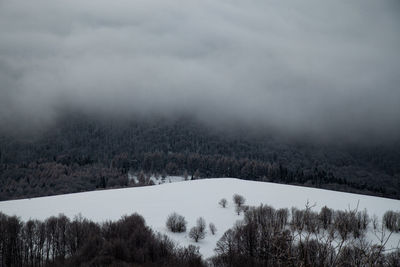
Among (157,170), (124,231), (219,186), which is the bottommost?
(157,170)

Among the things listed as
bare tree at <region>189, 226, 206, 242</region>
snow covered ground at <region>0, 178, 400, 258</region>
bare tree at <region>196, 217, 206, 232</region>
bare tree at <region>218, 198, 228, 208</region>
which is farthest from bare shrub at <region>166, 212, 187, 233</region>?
bare tree at <region>218, 198, 228, 208</region>

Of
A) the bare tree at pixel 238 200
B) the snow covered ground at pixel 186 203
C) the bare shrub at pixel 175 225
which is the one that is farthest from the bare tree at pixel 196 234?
the bare tree at pixel 238 200

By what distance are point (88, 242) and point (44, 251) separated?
42.5 feet

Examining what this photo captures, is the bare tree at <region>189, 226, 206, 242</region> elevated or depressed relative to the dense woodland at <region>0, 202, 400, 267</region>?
depressed

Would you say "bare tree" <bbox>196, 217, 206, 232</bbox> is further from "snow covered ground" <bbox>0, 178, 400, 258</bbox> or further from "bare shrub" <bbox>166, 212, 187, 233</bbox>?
"bare shrub" <bbox>166, 212, 187, 233</bbox>

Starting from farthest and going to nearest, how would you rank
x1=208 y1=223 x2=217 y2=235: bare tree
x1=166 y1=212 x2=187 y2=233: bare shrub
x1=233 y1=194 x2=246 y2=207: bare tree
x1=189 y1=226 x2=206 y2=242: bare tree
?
x1=233 y1=194 x2=246 y2=207: bare tree, x1=166 y1=212 x2=187 y2=233: bare shrub, x1=208 y1=223 x2=217 y2=235: bare tree, x1=189 y1=226 x2=206 y2=242: bare tree

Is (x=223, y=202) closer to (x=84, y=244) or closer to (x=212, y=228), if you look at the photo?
(x=212, y=228)

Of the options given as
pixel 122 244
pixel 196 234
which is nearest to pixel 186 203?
pixel 196 234

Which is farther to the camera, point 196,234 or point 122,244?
point 196,234

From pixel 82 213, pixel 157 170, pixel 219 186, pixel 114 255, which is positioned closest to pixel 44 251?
pixel 82 213

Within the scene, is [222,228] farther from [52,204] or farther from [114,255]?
[52,204]

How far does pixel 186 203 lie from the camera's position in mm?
50188

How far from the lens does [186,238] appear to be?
37000mm

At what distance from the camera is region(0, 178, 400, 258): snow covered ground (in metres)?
41.9
